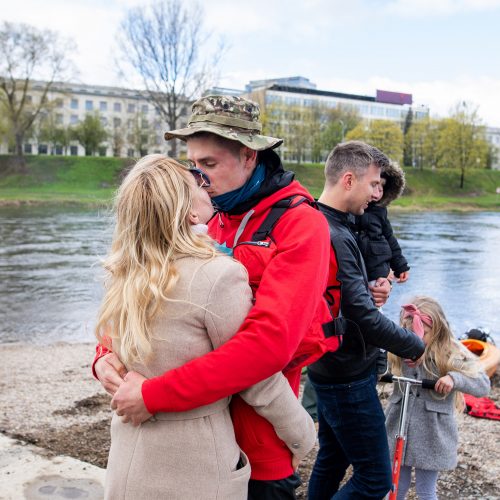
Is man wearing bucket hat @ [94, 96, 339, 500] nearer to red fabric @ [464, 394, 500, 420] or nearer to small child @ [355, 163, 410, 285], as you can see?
small child @ [355, 163, 410, 285]

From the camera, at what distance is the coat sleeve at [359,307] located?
2.96 m

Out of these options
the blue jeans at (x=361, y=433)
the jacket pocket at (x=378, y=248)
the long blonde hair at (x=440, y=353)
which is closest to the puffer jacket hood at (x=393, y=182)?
the jacket pocket at (x=378, y=248)

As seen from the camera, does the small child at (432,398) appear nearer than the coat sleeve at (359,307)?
No

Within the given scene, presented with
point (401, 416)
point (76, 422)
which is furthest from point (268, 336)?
point (76, 422)

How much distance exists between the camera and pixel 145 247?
205 cm

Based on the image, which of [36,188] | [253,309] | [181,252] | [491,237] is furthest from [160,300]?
[36,188]

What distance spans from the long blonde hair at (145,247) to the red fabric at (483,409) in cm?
430

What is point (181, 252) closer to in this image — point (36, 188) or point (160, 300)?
point (160, 300)

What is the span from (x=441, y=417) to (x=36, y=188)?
50.4m

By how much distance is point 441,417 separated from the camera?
3.76m

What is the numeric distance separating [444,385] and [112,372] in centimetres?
211

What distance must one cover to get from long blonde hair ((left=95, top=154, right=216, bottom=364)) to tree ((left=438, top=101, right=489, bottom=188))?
72093mm

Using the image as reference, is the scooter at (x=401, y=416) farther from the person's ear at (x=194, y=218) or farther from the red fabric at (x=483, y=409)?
the red fabric at (x=483, y=409)

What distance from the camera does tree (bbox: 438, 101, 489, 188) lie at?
7212cm
